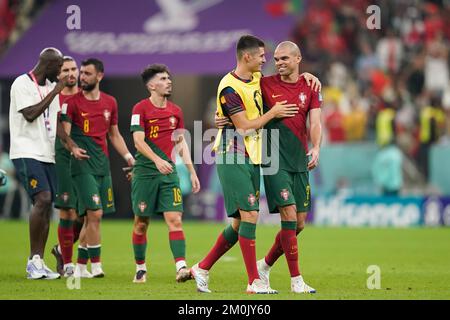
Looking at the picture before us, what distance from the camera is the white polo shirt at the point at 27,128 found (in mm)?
11711

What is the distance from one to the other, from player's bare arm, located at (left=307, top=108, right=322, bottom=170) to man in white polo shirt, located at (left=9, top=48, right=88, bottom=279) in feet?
9.91

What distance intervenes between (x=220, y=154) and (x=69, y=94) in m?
3.45

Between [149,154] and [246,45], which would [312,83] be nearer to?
[246,45]

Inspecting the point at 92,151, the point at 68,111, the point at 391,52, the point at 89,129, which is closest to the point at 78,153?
the point at 92,151

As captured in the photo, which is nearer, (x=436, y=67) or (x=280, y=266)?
(x=280, y=266)

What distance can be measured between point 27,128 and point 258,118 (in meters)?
Result: 3.28

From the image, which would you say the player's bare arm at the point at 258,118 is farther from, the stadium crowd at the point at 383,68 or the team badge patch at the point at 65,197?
the stadium crowd at the point at 383,68

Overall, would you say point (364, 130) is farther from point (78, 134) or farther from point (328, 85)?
point (78, 134)

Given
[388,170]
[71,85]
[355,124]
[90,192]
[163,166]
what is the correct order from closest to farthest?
[163,166]
[90,192]
[71,85]
[388,170]
[355,124]

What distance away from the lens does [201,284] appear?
10.1 m

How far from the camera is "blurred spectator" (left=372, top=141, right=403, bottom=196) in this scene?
23078 millimetres

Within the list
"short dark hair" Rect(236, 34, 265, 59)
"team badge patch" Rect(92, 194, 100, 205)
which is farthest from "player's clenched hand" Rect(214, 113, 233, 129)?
"team badge patch" Rect(92, 194, 100, 205)

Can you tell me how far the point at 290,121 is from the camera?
403 inches
